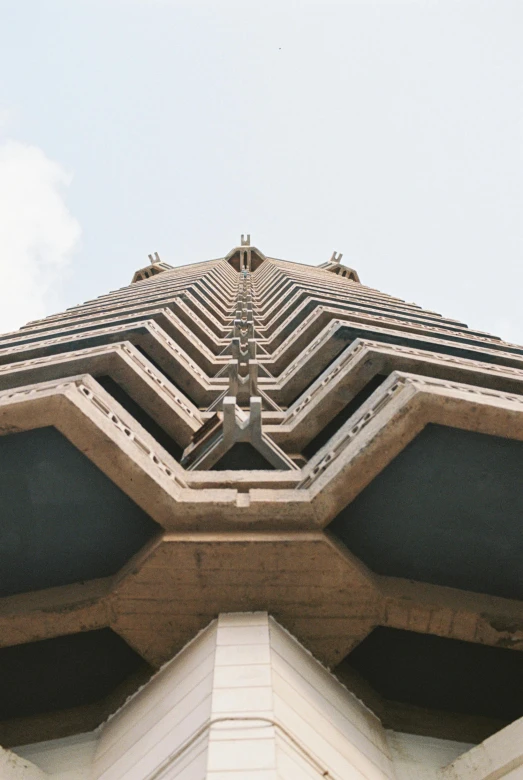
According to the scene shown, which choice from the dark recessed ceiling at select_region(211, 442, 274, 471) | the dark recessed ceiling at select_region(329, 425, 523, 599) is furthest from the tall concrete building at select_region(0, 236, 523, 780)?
the dark recessed ceiling at select_region(211, 442, 274, 471)

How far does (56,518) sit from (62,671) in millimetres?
1196

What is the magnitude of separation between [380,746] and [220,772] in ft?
5.71

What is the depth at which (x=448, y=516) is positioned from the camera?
17.3 ft

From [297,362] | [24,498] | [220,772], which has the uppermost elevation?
[297,362]

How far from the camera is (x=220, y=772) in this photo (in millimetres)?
2883

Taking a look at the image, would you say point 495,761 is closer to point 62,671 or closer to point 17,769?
point 17,769

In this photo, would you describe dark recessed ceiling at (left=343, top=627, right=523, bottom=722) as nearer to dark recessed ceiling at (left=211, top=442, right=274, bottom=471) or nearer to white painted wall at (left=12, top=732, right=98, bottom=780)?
white painted wall at (left=12, top=732, right=98, bottom=780)

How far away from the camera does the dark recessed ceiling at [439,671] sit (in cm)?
523

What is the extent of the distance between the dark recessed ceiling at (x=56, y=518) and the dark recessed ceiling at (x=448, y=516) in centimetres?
171

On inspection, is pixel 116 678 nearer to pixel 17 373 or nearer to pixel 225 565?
pixel 225 565

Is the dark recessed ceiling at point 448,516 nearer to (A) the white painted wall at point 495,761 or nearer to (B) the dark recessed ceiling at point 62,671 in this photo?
(A) the white painted wall at point 495,761

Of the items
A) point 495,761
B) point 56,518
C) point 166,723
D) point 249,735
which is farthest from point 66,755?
point 495,761

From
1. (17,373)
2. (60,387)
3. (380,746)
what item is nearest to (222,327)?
(17,373)

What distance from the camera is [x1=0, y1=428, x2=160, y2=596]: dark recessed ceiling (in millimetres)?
5320
